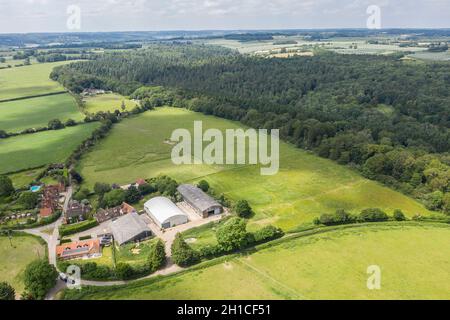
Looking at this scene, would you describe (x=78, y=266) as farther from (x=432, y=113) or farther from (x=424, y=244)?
(x=432, y=113)

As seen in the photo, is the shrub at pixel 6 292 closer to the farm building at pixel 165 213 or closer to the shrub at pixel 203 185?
the farm building at pixel 165 213

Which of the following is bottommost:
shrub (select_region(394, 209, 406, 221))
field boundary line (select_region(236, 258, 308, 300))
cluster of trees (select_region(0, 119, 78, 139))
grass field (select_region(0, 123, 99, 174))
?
field boundary line (select_region(236, 258, 308, 300))

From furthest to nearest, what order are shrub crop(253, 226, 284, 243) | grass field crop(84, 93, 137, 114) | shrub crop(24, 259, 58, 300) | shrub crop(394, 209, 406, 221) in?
1. grass field crop(84, 93, 137, 114)
2. shrub crop(394, 209, 406, 221)
3. shrub crop(253, 226, 284, 243)
4. shrub crop(24, 259, 58, 300)

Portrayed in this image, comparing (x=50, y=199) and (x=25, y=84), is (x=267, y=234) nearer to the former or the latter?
(x=50, y=199)

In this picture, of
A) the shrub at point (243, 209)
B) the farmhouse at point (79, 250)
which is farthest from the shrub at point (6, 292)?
the shrub at point (243, 209)

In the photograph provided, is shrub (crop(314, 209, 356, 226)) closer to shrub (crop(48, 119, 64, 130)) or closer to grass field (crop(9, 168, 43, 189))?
grass field (crop(9, 168, 43, 189))

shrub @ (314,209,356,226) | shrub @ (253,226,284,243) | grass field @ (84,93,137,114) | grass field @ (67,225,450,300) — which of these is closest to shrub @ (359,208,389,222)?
shrub @ (314,209,356,226)
